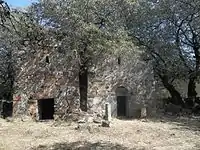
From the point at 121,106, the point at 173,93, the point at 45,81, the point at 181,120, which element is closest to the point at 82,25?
the point at 45,81

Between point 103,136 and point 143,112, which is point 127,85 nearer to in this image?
point 143,112

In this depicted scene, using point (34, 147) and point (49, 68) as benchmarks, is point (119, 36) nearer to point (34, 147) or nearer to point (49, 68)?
point (49, 68)

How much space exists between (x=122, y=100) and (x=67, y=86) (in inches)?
136

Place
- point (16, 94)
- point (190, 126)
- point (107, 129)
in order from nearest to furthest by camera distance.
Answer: point (107, 129)
point (190, 126)
point (16, 94)

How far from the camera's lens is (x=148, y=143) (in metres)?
13.5

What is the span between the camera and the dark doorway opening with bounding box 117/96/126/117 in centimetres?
2166

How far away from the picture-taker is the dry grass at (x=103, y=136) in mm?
13133

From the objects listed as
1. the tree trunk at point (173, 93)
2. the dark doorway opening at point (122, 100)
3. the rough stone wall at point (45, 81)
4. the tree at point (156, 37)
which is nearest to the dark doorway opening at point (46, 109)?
the rough stone wall at point (45, 81)

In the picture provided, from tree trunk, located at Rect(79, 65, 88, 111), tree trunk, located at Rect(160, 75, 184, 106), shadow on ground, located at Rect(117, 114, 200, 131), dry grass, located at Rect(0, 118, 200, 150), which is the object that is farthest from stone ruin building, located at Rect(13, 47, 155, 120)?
tree trunk, located at Rect(160, 75, 184, 106)

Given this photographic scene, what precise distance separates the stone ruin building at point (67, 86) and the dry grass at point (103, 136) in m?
2.10

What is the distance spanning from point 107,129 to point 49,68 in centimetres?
628

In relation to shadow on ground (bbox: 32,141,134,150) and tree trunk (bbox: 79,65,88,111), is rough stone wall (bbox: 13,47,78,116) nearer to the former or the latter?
tree trunk (bbox: 79,65,88,111)

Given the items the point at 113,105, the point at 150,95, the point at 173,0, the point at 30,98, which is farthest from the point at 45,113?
the point at 173,0

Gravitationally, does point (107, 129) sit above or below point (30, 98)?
below
